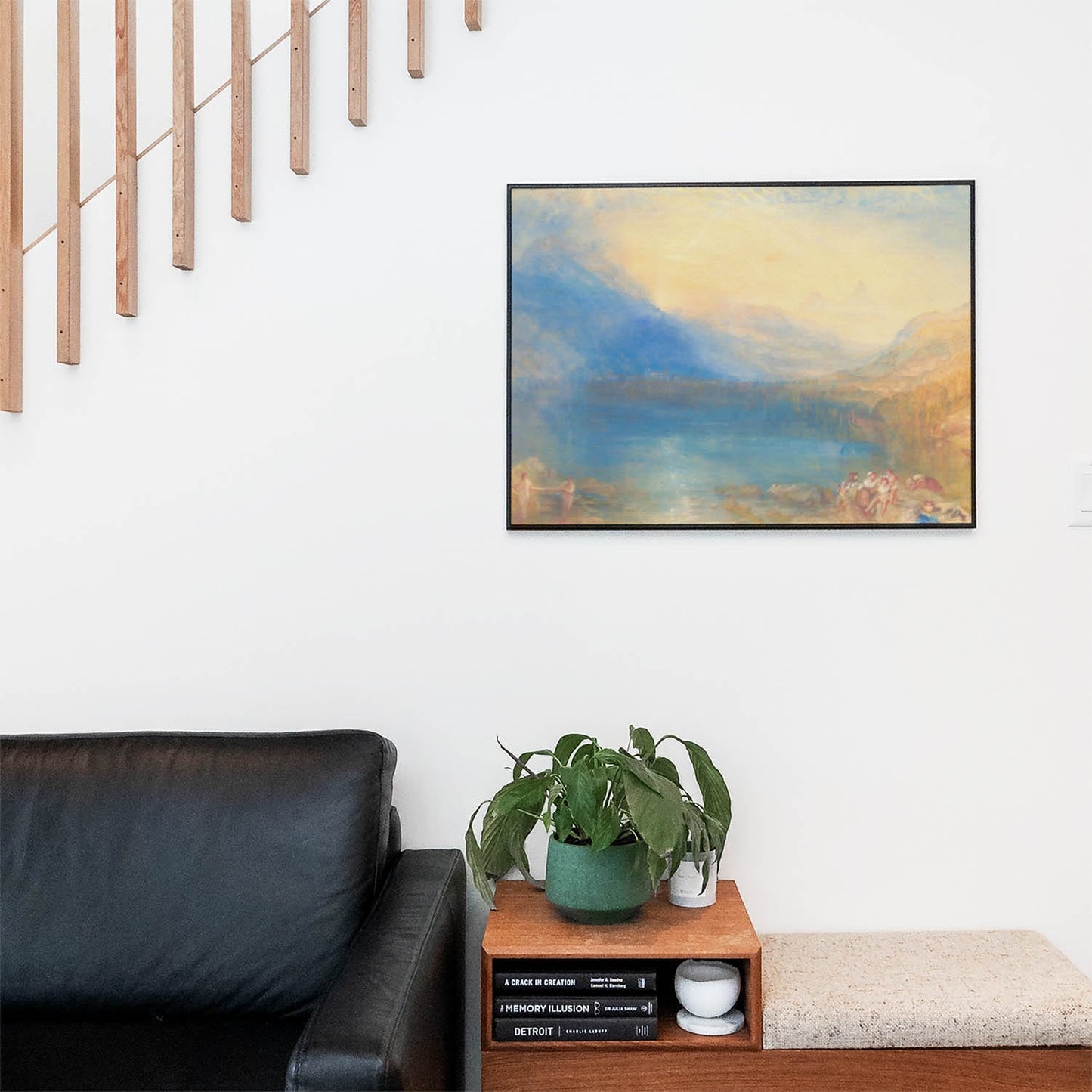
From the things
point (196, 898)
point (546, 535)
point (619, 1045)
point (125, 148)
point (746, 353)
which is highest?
point (125, 148)

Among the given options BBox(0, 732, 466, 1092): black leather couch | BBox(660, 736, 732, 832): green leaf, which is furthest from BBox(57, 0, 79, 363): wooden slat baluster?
BBox(660, 736, 732, 832): green leaf

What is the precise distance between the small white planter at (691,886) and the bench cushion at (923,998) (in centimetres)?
17

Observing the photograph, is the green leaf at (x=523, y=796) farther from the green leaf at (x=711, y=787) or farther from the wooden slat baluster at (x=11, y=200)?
the wooden slat baluster at (x=11, y=200)

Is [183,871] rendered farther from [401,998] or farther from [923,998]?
[923,998]

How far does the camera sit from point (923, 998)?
5.68 feet

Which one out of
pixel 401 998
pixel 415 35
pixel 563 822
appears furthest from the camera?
pixel 415 35

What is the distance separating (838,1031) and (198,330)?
5.85 ft

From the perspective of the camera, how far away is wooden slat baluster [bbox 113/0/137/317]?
2053 mm

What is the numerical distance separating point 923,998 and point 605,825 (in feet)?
2.02

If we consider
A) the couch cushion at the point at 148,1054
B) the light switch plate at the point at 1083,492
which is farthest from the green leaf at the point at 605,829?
the light switch plate at the point at 1083,492

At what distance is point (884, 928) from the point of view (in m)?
2.10

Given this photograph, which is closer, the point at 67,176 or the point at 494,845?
the point at 494,845

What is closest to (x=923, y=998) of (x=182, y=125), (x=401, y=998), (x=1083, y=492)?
(x=401, y=998)

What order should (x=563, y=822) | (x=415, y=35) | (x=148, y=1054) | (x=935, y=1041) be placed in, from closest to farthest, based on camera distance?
(x=148, y=1054)
(x=935, y=1041)
(x=563, y=822)
(x=415, y=35)
